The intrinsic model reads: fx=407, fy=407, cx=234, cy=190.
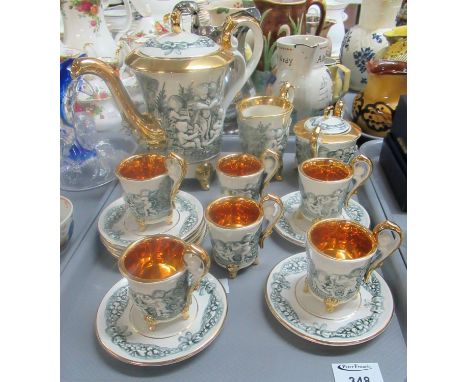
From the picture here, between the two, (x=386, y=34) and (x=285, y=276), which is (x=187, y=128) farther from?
(x=386, y=34)

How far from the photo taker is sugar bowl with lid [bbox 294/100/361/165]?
78cm

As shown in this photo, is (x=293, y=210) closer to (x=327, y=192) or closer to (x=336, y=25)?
(x=327, y=192)

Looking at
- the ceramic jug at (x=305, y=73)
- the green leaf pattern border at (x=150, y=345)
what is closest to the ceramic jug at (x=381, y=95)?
the ceramic jug at (x=305, y=73)

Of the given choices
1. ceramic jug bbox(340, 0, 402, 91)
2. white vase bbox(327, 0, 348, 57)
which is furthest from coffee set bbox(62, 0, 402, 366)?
white vase bbox(327, 0, 348, 57)

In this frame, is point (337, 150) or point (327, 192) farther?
point (337, 150)

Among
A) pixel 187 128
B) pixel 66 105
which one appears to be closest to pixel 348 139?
pixel 187 128

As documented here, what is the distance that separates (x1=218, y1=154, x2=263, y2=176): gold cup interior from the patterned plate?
9cm

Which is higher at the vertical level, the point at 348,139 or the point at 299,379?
the point at 348,139

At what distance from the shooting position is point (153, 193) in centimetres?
67

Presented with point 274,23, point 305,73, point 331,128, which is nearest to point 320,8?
point 274,23

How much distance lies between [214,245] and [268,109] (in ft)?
1.26

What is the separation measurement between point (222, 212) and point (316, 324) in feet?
0.76

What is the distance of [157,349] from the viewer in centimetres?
50

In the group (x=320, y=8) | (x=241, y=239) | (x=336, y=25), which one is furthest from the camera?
(x=336, y=25)
